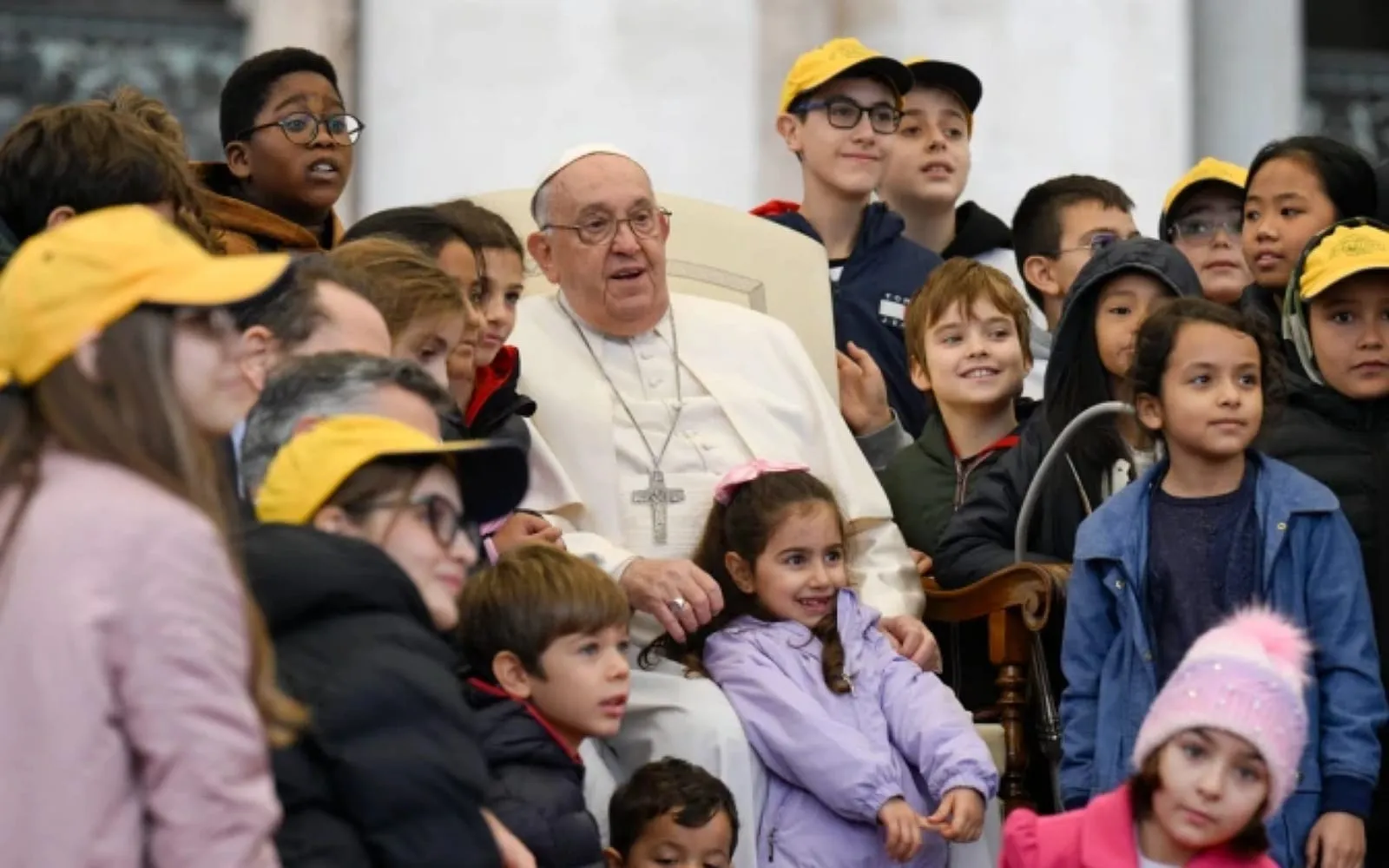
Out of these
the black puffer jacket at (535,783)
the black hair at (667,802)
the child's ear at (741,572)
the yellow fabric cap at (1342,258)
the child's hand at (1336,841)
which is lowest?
the child's hand at (1336,841)

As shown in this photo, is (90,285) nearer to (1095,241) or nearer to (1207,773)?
(1207,773)

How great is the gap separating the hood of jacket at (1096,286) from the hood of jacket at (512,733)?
1832 mm

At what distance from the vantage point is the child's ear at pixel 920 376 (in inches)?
270

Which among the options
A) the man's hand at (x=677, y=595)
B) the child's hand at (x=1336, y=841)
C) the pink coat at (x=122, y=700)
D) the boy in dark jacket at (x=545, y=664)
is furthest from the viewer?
the man's hand at (x=677, y=595)

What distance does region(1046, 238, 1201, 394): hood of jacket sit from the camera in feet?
21.3

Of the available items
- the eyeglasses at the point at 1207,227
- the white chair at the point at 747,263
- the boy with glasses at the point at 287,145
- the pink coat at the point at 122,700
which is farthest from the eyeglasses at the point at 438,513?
the eyeglasses at the point at 1207,227

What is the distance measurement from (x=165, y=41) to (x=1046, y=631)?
222 inches

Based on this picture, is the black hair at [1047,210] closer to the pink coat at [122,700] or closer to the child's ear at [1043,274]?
the child's ear at [1043,274]

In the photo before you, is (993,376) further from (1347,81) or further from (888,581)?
(1347,81)

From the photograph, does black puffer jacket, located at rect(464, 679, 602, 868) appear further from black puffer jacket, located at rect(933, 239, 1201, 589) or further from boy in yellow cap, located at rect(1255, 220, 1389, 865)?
boy in yellow cap, located at rect(1255, 220, 1389, 865)

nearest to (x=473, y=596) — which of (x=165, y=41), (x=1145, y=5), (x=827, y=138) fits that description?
(x=827, y=138)

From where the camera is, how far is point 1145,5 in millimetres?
9555

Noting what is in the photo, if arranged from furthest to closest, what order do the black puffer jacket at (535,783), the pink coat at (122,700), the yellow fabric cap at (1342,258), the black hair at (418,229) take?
1. the yellow fabric cap at (1342,258)
2. the black hair at (418,229)
3. the black puffer jacket at (535,783)
4. the pink coat at (122,700)

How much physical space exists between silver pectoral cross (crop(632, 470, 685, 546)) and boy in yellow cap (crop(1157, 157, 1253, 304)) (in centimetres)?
171
